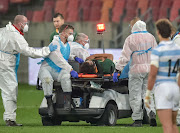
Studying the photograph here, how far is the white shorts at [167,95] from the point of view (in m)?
7.28

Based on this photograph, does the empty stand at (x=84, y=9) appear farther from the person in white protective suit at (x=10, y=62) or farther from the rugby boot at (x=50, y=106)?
the rugby boot at (x=50, y=106)

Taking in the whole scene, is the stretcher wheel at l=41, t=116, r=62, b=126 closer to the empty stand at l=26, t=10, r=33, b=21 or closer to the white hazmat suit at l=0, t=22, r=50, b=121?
the white hazmat suit at l=0, t=22, r=50, b=121

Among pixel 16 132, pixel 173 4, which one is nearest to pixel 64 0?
pixel 173 4

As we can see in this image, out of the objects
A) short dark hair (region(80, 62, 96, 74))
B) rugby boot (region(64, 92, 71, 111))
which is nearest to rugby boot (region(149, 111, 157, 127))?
short dark hair (region(80, 62, 96, 74))

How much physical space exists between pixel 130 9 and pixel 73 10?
10.7ft

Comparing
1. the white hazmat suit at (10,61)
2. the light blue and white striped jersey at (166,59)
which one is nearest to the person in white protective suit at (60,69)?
the white hazmat suit at (10,61)

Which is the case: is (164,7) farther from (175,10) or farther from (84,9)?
(84,9)

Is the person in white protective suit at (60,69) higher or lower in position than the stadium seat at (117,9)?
lower

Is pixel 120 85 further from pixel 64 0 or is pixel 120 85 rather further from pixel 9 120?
pixel 64 0

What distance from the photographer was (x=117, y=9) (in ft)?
90.0

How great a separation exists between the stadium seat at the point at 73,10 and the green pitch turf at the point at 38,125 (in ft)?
25.3

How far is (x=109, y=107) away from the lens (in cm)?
1153

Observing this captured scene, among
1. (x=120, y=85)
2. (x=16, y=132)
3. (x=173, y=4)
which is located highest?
(x=173, y=4)

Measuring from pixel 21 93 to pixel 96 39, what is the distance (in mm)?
3788
